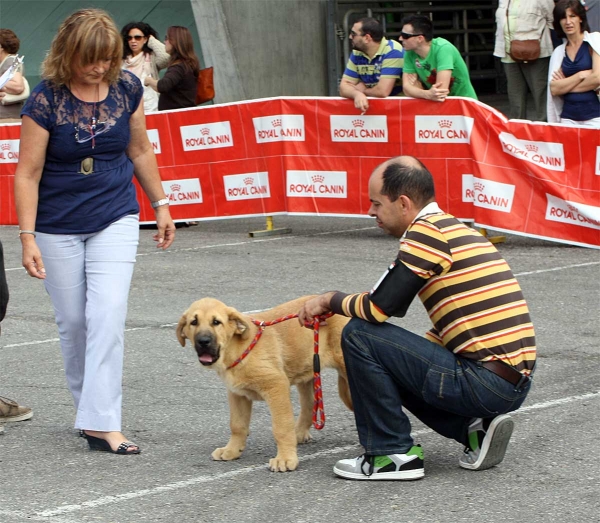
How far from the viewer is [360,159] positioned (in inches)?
458

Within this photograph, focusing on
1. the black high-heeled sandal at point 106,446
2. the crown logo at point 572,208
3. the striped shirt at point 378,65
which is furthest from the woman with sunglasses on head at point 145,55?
the black high-heeled sandal at point 106,446

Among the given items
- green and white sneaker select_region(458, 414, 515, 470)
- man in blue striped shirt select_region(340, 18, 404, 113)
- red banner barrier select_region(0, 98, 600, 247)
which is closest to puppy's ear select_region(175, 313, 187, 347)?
green and white sneaker select_region(458, 414, 515, 470)

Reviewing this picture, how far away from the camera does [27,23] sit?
842 inches

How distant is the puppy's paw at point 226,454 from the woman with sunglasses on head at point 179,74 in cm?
812

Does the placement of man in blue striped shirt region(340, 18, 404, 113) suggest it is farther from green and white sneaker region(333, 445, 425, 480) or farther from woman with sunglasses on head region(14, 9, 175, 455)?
green and white sneaker region(333, 445, 425, 480)

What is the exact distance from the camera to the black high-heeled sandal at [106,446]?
5516mm

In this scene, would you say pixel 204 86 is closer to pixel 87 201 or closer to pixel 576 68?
pixel 576 68

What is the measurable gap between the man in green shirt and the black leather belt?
6460 mm

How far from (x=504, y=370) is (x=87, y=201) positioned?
80.0 inches

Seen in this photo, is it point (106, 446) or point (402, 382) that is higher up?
point (402, 382)

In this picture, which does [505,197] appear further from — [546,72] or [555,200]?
[546,72]

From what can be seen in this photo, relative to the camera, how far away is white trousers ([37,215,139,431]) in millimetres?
5500

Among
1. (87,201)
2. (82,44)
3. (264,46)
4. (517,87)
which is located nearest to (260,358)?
(87,201)

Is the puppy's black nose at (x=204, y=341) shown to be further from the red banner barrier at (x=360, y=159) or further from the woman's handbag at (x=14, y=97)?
the woman's handbag at (x=14, y=97)
